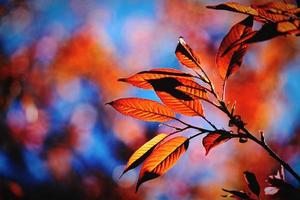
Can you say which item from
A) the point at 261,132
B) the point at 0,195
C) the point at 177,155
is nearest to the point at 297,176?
the point at 261,132

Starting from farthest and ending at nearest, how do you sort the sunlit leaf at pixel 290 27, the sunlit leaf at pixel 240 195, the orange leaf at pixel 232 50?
the sunlit leaf at pixel 240 195 → the orange leaf at pixel 232 50 → the sunlit leaf at pixel 290 27

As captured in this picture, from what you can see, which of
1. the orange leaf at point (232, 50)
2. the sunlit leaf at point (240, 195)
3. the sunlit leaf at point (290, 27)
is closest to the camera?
the sunlit leaf at point (290, 27)

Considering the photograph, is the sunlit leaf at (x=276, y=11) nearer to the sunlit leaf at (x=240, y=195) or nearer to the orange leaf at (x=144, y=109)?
the orange leaf at (x=144, y=109)

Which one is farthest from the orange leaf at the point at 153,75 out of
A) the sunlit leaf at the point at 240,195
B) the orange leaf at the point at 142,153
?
the sunlit leaf at the point at 240,195

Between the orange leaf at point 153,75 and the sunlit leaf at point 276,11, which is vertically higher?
the sunlit leaf at point 276,11

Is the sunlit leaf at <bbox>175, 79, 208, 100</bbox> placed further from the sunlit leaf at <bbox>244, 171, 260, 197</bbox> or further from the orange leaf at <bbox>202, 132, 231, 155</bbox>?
the sunlit leaf at <bbox>244, 171, 260, 197</bbox>

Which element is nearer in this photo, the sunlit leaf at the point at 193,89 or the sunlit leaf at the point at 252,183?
the sunlit leaf at the point at 193,89
